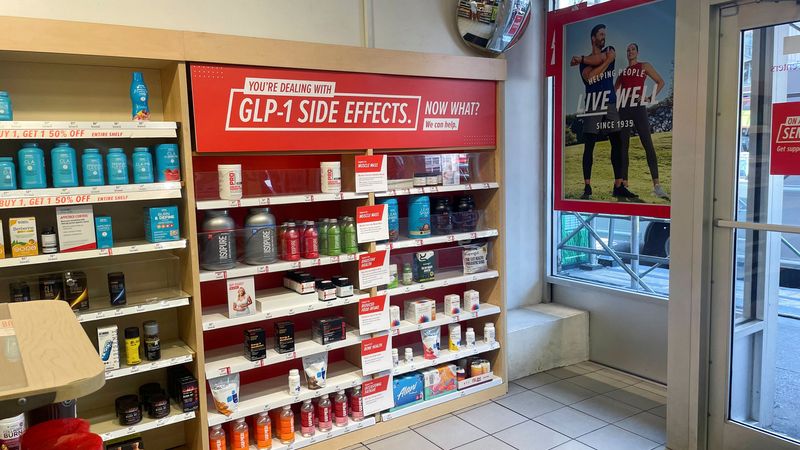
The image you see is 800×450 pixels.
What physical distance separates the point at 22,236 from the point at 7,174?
11.9 inches

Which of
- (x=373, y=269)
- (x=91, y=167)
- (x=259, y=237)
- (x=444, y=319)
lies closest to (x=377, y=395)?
(x=444, y=319)

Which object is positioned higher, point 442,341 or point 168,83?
point 168,83

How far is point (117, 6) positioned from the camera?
10.7ft

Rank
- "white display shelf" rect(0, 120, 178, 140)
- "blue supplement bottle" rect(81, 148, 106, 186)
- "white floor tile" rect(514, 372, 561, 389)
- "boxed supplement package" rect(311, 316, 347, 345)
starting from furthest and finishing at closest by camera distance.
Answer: "white floor tile" rect(514, 372, 561, 389), "boxed supplement package" rect(311, 316, 347, 345), "blue supplement bottle" rect(81, 148, 106, 186), "white display shelf" rect(0, 120, 178, 140)

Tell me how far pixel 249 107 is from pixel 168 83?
449 mm

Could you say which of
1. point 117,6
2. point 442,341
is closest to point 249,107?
point 117,6

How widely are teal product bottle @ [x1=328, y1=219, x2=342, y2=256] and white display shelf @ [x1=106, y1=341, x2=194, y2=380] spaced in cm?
102

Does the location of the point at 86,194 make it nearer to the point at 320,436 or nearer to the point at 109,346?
the point at 109,346

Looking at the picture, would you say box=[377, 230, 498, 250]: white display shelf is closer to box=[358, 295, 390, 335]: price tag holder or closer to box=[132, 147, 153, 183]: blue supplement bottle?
box=[358, 295, 390, 335]: price tag holder

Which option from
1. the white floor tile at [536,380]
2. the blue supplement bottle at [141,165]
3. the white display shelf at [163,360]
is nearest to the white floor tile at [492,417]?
the white floor tile at [536,380]

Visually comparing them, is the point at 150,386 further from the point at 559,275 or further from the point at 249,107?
the point at 559,275

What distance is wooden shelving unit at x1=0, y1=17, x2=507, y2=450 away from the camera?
2918 millimetres

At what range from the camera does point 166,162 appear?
3.17m

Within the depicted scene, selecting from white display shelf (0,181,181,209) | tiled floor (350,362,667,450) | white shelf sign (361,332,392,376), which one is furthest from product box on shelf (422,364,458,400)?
white display shelf (0,181,181,209)
